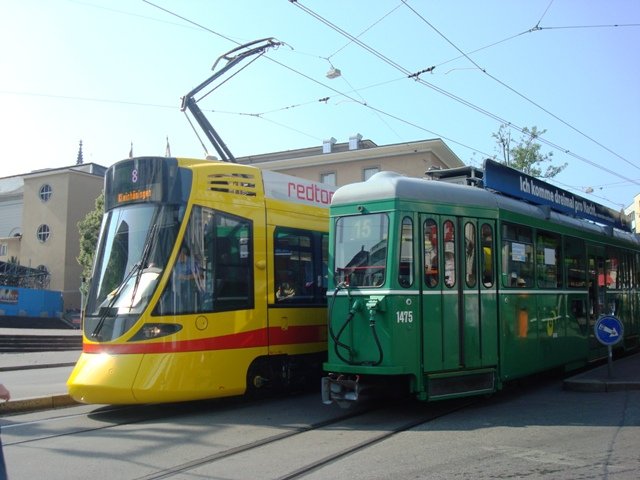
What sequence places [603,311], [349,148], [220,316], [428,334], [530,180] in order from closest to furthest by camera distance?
[428,334]
[220,316]
[530,180]
[603,311]
[349,148]

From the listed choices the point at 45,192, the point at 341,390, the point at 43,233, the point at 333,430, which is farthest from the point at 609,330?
the point at 45,192

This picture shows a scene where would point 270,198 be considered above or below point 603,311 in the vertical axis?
above

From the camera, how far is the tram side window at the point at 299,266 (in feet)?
32.4

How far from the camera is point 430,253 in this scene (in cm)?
834

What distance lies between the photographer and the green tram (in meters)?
8.01

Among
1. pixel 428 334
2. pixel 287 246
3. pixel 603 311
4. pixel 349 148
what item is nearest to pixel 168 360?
pixel 287 246

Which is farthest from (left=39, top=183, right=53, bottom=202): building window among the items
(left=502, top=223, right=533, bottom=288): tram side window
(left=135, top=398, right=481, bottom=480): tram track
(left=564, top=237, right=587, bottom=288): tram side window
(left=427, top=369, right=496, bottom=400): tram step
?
(left=427, top=369, right=496, bottom=400): tram step

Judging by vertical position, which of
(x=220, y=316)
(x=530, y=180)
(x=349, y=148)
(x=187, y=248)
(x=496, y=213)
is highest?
(x=349, y=148)

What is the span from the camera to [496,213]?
9172 millimetres

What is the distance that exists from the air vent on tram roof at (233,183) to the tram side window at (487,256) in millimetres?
3523

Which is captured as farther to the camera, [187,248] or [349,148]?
[349,148]

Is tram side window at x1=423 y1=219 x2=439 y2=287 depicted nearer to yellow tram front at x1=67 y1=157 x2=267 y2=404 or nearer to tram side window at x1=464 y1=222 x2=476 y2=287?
tram side window at x1=464 y1=222 x2=476 y2=287

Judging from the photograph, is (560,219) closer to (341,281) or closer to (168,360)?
(341,281)

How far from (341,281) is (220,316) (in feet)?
5.92
